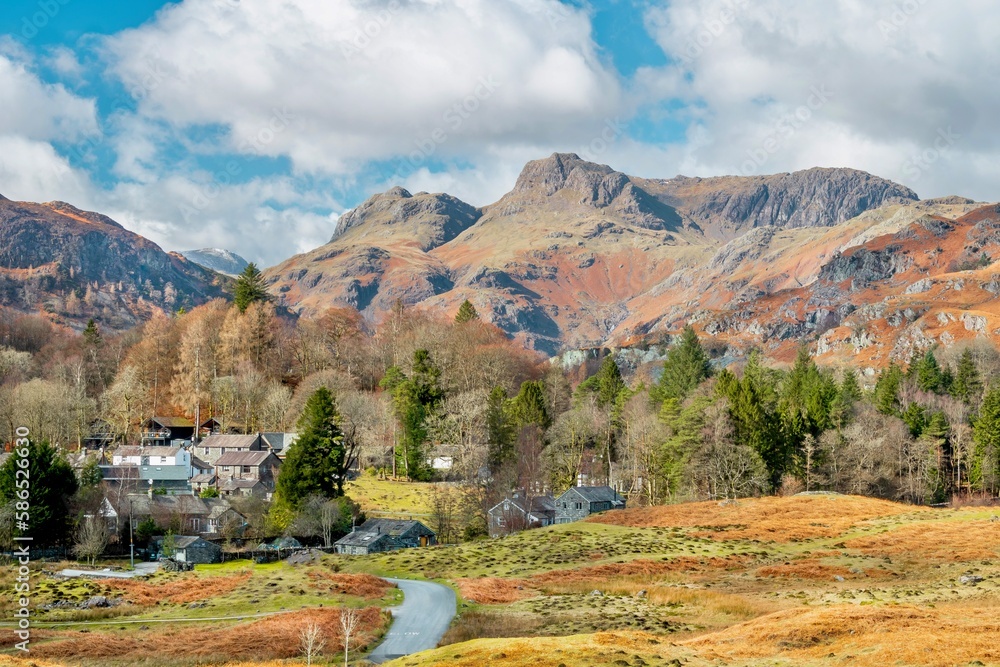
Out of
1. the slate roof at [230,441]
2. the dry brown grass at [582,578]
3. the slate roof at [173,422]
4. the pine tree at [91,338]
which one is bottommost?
the dry brown grass at [582,578]

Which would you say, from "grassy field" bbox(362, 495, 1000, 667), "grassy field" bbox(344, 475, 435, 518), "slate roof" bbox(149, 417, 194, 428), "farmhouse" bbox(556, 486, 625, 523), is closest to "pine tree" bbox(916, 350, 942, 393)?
"grassy field" bbox(362, 495, 1000, 667)

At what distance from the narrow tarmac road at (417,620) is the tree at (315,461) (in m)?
26.8

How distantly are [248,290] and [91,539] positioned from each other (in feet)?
209

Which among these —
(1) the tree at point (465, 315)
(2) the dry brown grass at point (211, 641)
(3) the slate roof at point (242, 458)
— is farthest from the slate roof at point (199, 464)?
(2) the dry brown grass at point (211, 641)

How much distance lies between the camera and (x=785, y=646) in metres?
36.0

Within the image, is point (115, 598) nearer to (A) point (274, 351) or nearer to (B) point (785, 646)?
(B) point (785, 646)

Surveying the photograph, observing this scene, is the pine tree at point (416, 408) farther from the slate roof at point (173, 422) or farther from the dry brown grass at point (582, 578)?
the dry brown grass at point (582, 578)

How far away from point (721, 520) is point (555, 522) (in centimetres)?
2174

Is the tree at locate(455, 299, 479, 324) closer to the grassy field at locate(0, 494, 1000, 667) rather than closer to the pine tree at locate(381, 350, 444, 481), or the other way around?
the pine tree at locate(381, 350, 444, 481)

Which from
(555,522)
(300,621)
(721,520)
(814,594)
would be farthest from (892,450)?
(300,621)

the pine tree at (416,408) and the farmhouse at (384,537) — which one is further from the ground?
the pine tree at (416,408)

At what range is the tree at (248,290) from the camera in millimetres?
136125

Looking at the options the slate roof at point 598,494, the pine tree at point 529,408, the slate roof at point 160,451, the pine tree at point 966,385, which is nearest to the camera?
the slate roof at point 598,494

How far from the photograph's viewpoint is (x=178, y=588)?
212ft
